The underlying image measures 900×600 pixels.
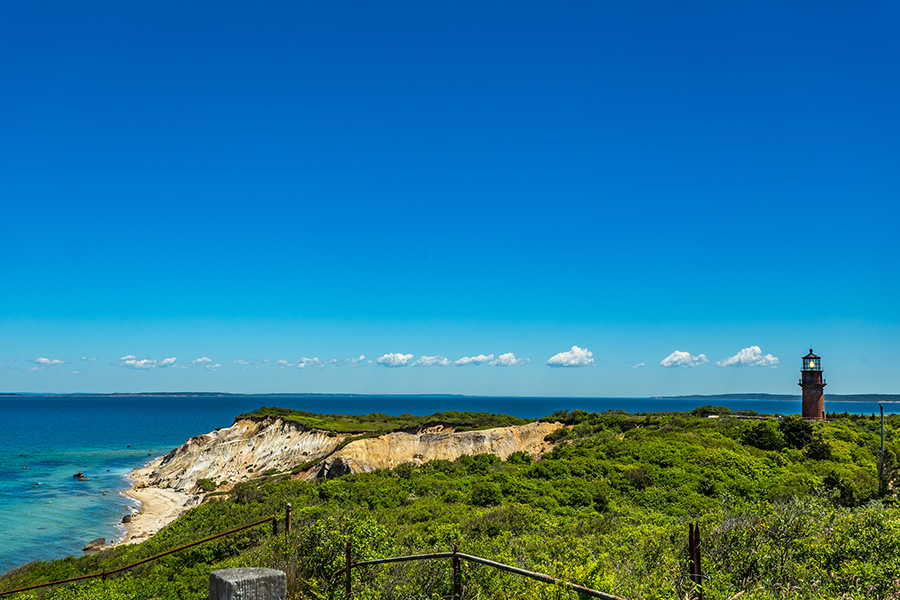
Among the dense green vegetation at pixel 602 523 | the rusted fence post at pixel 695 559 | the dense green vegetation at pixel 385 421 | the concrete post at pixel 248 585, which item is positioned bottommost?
the dense green vegetation at pixel 385 421

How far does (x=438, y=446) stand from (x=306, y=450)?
15.0 metres

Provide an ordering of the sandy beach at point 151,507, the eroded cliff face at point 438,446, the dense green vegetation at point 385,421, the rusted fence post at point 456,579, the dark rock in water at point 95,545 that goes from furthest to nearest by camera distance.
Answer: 1. the dense green vegetation at point 385,421
2. the eroded cliff face at point 438,446
3. the sandy beach at point 151,507
4. the dark rock in water at point 95,545
5. the rusted fence post at point 456,579

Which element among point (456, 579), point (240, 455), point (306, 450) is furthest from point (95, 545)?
point (456, 579)

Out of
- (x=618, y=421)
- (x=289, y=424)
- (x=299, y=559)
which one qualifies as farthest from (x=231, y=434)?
(x=299, y=559)

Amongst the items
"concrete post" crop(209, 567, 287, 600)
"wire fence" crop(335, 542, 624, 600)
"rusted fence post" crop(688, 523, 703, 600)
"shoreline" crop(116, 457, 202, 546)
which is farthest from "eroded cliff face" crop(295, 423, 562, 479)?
"concrete post" crop(209, 567, 287, 600)

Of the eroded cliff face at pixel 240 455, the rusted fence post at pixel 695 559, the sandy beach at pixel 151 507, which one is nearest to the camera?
the rusted fence post at pixel 695 559

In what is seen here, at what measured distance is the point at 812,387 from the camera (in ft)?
132

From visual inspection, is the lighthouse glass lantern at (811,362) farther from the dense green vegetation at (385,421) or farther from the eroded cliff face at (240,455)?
the eroded cliff face at (240,455)

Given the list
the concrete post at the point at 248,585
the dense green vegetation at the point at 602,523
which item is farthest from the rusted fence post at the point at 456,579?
the concrete post at the point at 248,585

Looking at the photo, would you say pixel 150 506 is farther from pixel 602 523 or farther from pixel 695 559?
pixel 695 559

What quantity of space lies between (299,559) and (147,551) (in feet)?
42.8

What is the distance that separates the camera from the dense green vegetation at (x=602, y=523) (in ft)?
21.9

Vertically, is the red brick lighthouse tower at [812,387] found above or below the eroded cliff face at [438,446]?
above

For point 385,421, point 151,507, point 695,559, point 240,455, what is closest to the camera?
point 695,559
